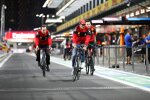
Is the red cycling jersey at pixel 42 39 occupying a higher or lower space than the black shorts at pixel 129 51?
higher

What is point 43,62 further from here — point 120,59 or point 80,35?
point 120,59

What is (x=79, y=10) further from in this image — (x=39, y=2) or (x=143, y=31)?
(x=143, y=31)

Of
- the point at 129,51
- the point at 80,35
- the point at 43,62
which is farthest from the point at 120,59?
the point at 80,35

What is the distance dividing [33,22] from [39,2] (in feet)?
87.8

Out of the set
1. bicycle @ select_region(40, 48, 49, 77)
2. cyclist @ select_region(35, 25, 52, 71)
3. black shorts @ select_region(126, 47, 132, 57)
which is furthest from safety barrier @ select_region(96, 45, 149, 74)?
bicycle @ select_region(40, 48, 49, 77)

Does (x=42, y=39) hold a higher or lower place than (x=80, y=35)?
lower

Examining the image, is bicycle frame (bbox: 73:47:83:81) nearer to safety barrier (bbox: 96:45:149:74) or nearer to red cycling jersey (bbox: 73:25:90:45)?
red cycling jersey (bbox: 73:25:90:45)

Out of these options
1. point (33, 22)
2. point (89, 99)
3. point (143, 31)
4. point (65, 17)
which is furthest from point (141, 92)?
point (33, 22)

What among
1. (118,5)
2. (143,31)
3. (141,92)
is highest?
(118,5)

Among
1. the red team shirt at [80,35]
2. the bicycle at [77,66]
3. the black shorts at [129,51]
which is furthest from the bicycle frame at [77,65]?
the black shorts at [129,51]

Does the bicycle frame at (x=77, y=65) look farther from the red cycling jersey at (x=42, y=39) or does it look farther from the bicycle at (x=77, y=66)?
the red cycling jersey at (x=42, y=39)

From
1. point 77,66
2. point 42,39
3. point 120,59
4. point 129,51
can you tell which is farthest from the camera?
point 120,59

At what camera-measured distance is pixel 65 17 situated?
313ft

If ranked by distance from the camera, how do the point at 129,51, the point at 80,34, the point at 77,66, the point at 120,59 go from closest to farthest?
1. the point at 77,66
2. the point at 80,34
3. the point at 129,51
4. the point at 120,59
